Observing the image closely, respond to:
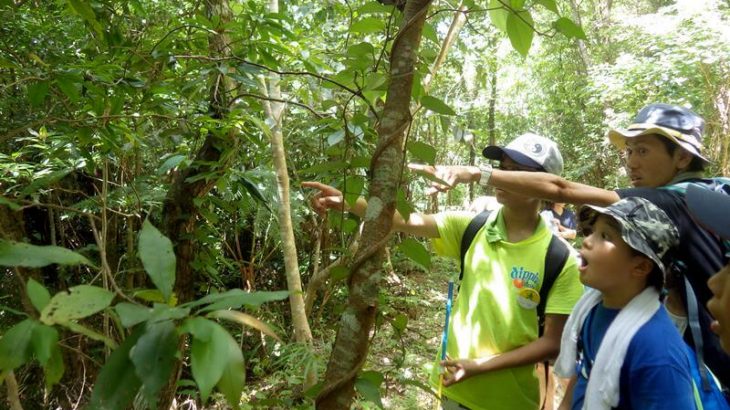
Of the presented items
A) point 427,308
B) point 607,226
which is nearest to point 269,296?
point 607,226

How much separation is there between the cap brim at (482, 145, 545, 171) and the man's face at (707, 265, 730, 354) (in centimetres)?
71

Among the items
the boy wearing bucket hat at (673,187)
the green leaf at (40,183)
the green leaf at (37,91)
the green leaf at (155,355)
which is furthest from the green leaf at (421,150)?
the green leaf at (40,183)

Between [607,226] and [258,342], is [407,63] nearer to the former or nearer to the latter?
[607,226]

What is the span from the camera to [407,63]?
2.94 ft

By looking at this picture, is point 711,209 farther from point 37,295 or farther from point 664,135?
point 37,295

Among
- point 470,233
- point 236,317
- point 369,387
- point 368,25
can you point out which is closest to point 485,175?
point 470,233

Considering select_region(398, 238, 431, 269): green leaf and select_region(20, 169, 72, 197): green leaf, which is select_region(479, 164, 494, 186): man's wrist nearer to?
select_region(398, 238, 431, 269): green leaf

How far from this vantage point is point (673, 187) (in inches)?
54.7

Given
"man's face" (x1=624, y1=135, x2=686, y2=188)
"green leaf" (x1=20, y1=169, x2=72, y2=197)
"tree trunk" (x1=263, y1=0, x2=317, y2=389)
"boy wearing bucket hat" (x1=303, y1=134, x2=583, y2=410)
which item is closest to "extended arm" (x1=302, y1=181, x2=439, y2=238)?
"boy wearing bucket hat" (x1=303, y1=134, x2=583, y2=410)

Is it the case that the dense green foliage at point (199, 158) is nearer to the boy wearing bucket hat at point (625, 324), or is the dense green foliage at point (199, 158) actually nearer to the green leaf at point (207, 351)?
the green leaf at point (207, 351)

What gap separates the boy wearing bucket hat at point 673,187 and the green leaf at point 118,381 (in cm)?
91

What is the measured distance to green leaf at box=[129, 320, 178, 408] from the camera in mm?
426

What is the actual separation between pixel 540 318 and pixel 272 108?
185 centimetres

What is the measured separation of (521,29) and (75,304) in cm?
88
